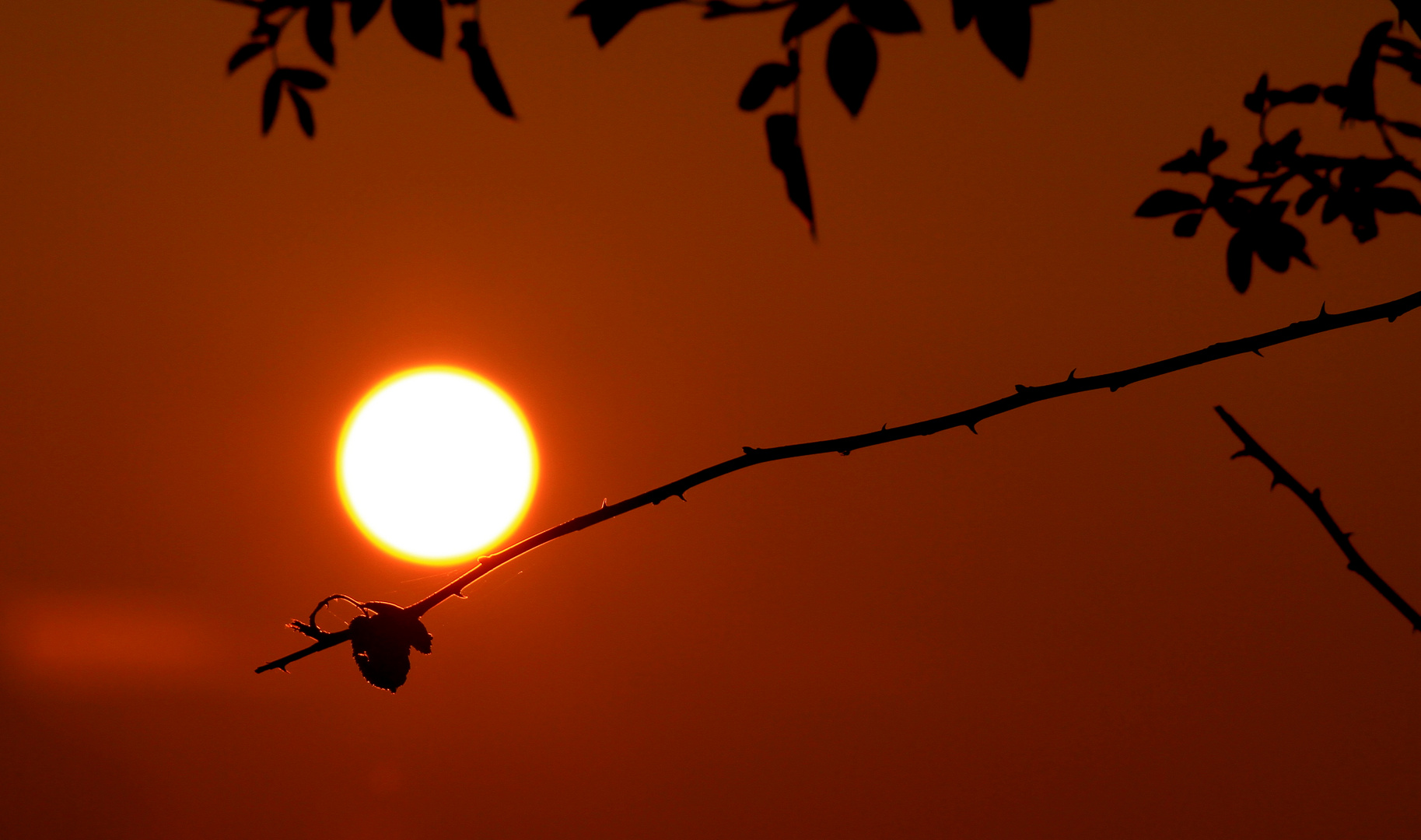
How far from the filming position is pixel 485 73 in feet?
3.10

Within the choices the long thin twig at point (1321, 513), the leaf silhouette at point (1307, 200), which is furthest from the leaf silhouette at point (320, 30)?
the leaf silhouette at point (1307, 200)

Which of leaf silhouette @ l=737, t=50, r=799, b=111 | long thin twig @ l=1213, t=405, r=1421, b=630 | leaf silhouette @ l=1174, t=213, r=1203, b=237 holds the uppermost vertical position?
leaf silhouette @ l=1174, t=213, r=1203, b=237

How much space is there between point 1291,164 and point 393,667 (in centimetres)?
183

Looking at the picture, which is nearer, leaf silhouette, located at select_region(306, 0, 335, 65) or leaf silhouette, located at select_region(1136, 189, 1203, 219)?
leaf silhouette, located at select_region(306, 0, 335, 65)

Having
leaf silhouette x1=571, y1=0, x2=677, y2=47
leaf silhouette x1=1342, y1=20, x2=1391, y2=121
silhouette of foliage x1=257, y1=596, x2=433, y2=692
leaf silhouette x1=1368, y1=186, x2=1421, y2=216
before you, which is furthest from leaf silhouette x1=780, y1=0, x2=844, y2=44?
leaf silhouette x1=1368, y1=186, x2=1421, y2=216

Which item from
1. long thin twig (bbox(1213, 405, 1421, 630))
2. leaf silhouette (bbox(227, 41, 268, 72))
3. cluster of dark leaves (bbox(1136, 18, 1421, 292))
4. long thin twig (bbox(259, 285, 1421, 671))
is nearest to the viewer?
long thin twig (bbox(259, 285, 1421, 671))

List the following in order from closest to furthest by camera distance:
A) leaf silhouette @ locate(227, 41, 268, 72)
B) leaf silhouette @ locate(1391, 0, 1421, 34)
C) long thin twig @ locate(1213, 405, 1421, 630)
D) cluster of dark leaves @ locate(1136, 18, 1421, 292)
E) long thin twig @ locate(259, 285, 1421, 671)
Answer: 1. long thin twig @ locate(259, 285, 1421, 671)
2. long thin twig @ locate(1213, 405, 1421, 630)
3. leaf silhouette @ locate(1391, 0, 1421, 34)
4. leaf silhouette @ locate(227, 41, 268, 72)
5. cluster of dark leaves @ locate(1136, 18, 1421, 292)

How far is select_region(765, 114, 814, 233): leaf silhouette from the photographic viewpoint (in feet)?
2.72

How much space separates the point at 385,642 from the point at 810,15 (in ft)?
1.96

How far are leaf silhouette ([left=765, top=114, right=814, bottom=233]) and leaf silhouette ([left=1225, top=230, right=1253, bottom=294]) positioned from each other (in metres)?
1.33

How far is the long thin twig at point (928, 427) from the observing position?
63 centimetres

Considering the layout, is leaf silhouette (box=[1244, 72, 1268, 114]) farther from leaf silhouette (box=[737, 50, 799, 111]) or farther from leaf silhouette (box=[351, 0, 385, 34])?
leaf silhouette (box=[351, 0, 385, 34])

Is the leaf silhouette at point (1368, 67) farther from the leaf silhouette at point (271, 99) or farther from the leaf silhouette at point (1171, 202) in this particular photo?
the leaf silhouette at point (271, 99)

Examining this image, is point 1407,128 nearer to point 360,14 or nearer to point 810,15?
point 810,15
